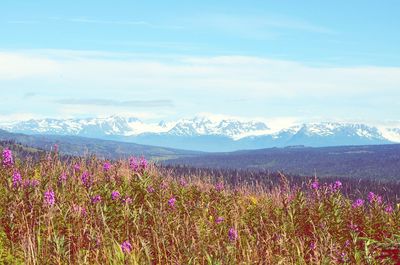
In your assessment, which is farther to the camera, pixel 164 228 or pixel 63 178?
pixel 63 178

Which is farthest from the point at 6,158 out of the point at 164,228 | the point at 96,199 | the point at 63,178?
the point at 164,228

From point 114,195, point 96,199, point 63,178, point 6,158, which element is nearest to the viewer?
point 96,199

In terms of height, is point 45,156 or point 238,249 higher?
point 45,156

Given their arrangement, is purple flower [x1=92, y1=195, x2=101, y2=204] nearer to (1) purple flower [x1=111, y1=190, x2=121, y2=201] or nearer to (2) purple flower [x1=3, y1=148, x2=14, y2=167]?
(1) purple flower [x1=111, y1=190, x2=121, y2=201]

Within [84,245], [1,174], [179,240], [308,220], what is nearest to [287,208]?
[308,220]

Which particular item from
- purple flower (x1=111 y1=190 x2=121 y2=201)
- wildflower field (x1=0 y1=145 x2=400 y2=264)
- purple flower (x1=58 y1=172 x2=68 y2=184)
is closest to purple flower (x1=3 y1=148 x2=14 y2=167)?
wildflower field (x1=0 y1=145 x2=400 y2=264)

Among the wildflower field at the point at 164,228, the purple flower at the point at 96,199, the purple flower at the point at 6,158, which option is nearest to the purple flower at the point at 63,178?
the wildflower field at the point at 164,228

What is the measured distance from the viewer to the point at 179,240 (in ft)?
24.1

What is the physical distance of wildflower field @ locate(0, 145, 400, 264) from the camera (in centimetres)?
683

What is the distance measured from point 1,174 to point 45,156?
408 centimetres

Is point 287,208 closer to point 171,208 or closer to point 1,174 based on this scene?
point 171,208

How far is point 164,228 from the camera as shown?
7.79 meters

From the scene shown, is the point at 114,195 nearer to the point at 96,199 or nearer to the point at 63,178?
the point at 96,199

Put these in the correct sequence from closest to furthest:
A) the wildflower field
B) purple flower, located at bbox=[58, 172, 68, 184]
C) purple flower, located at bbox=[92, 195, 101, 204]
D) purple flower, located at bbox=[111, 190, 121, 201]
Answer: the wildflower field, purple flower, located at bbox=[92, 195, 101, 204], purple flower, located at bbox=[111, 190, 121, 201], purple flower, located at bbox=[58, 172, 68, 184]
